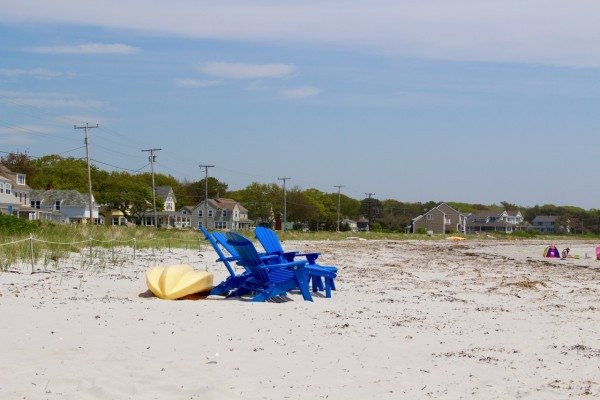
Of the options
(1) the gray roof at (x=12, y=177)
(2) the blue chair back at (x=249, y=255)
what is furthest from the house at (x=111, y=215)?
(2) the blue chair back at (x=249, y=255)

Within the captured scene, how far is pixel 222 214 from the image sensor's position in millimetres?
105125

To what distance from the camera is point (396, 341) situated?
8023 millimetres

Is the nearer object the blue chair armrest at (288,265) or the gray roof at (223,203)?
the blue chair armrest at (288,265)

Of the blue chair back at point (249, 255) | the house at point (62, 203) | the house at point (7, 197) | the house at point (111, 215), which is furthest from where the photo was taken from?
the house at point (111, 215)

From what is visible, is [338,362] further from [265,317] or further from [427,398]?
[265,317]

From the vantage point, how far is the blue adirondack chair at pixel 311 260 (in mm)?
11930

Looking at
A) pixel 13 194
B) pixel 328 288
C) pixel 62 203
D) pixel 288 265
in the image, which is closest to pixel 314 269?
pixel 328 288

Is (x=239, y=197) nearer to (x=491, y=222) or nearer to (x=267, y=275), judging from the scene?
(x=491, y=222)

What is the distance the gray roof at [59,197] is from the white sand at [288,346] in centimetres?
7160

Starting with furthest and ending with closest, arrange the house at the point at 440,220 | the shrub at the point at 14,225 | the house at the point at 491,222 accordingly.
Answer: the house at the point at 491,222, the house at the point at 440,220, the shrub at the point at 14,225

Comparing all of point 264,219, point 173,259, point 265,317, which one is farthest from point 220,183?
point 265,317

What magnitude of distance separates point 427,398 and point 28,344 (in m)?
3.34

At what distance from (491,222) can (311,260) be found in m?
137

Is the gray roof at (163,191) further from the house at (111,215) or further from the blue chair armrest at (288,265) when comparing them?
the blue chair armrest at (288,265)
